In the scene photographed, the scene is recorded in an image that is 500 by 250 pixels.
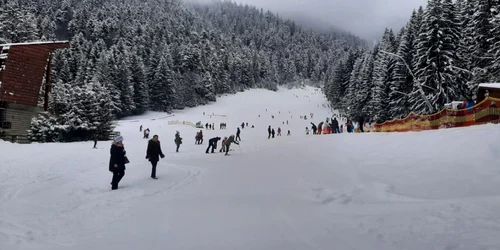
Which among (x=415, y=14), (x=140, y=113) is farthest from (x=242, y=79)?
(x=415, y=14)

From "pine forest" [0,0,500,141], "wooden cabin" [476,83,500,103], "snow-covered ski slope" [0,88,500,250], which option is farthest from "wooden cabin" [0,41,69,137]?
"wooden cabin" [476,83,500,103]

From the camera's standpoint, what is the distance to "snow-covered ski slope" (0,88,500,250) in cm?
555

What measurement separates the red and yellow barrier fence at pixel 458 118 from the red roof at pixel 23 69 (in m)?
27.6

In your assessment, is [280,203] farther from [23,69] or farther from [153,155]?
[23,69]

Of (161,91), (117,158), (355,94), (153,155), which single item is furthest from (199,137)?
(161,91)

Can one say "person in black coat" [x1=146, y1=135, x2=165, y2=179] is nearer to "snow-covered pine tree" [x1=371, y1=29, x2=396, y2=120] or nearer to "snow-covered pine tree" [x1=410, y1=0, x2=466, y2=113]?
"snow-covered pine tree" [x1=410, y1=0, x2=466, y2=113]

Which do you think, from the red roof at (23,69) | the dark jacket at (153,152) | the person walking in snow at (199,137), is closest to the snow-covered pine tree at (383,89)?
the person walking in snow at (199,137)

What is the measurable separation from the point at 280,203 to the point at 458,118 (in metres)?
13.5

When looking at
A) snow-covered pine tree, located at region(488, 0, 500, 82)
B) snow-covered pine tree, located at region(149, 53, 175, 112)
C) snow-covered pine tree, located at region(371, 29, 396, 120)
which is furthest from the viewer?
snow-covered pine tree, located at region(149, 53, 175, 112)

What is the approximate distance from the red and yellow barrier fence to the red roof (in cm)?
2765

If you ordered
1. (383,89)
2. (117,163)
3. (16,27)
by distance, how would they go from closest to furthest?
(117,163) < (383,89) < (16,27)

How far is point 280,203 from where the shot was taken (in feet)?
26.0

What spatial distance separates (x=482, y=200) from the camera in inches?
268

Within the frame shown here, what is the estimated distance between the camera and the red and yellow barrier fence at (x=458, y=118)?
49.2ft
